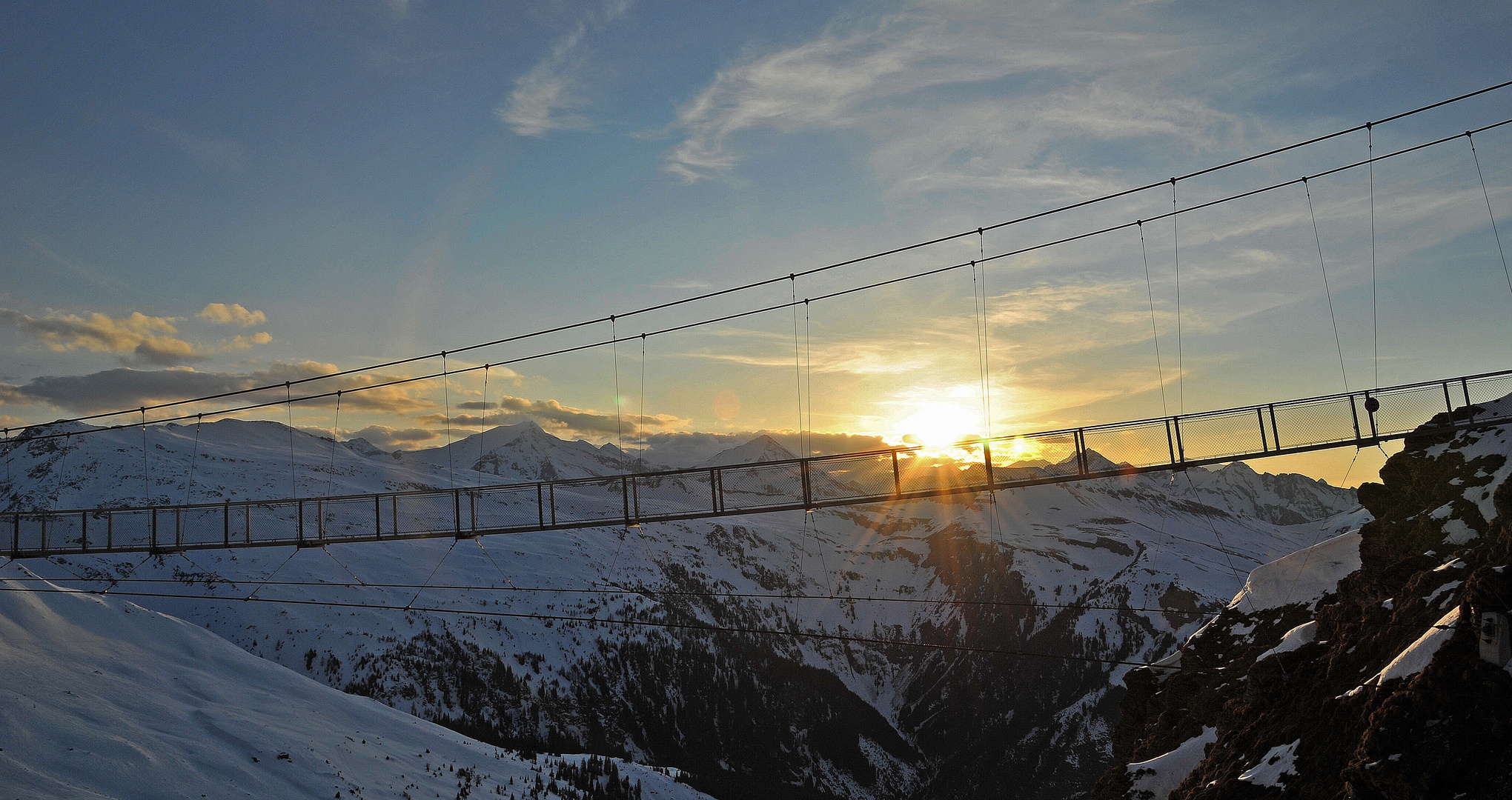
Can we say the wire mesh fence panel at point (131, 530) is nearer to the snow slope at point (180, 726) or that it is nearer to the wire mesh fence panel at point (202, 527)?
the wire mesh fence panel at point (202, 527)

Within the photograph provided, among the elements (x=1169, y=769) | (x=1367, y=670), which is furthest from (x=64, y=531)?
(x=1367, y=670)

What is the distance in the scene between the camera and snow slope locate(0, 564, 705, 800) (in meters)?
46.2

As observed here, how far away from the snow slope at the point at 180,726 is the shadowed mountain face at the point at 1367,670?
149 ft

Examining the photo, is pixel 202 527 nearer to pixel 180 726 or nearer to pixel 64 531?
pixel 64 531

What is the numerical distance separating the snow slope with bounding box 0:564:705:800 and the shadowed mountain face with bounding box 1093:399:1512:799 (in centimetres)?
4543

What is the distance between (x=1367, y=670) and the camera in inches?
1166

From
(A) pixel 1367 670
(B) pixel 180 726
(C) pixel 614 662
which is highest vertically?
(A) pixel 1367 670

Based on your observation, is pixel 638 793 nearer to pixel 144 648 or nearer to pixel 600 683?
pixel 144 648

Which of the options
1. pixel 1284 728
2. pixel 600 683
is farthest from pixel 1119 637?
pixel 1284 728

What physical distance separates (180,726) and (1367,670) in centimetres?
6164

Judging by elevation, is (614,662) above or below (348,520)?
below

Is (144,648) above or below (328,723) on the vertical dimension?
above

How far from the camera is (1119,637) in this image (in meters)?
193

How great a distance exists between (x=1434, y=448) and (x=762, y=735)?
129113 mm
